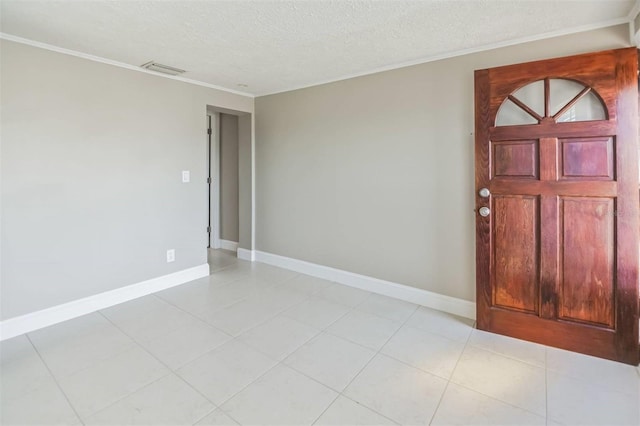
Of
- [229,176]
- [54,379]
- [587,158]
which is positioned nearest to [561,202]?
[587,158]

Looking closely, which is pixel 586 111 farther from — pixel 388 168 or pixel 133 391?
pixel 133 391

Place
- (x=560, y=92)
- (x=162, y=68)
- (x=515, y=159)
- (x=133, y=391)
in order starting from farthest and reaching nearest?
Result: (x=162, y=68), (x=515, y=159), (x=560, y=92), (x=133, y=391)

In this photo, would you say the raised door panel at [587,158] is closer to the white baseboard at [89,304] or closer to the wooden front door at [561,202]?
the wooden front door at [561,202]

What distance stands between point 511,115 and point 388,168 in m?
1.12

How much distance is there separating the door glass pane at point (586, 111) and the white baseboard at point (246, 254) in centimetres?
368

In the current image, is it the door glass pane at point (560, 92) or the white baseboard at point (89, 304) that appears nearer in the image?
the door glass pane at point (560, 92)

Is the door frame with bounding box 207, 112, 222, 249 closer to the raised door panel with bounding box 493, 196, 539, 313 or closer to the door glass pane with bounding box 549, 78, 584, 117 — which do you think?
the raised door panel with bounding box 493, 196, 539, 313

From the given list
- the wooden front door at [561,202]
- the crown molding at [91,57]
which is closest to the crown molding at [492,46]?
the wooden front door at [561,202]

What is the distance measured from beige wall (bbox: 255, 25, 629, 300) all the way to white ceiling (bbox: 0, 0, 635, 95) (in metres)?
0.20

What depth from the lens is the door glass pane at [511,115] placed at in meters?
2.38

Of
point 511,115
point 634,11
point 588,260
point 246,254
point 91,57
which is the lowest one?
point 246,254

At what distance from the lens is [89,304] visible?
2.87m

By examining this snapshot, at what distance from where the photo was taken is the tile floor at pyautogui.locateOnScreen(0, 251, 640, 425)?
1.66 metres

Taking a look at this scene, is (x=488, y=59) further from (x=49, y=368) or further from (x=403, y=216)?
(x=49, y=368)
